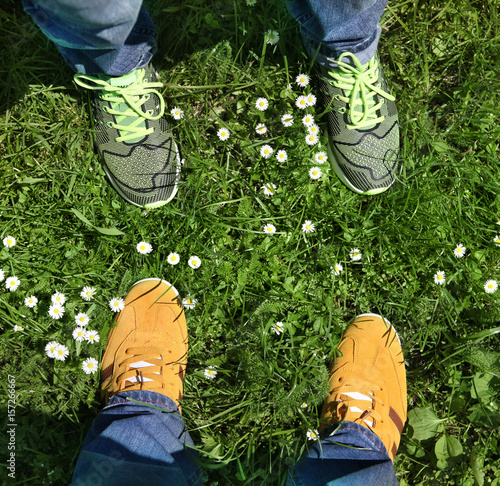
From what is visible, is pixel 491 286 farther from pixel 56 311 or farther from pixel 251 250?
pixel 56 311

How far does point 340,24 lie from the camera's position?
1.57 m

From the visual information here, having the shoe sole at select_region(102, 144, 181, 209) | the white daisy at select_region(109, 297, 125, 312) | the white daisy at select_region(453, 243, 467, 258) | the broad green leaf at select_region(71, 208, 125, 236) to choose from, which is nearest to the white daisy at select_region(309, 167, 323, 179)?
the shoe sole at select_region(102, 144, 181, 209)

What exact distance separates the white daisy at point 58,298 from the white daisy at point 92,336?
19 centimetres

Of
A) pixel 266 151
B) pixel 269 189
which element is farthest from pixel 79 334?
pixel 266 151

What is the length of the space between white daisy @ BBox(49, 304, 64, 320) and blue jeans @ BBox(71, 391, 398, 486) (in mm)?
477

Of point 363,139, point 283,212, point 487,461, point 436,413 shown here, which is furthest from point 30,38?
point 487,461

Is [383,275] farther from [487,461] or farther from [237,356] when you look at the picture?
[487,461]

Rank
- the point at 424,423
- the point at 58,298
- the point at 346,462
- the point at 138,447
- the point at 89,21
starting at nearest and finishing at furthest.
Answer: the point at 89,21, the point at 138,447, the point at 346,462, the point at 58,298, the point at 424,423

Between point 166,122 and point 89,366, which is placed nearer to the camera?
point 89,366

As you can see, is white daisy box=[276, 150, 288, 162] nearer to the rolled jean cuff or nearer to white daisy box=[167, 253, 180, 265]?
the rolled jean cuff

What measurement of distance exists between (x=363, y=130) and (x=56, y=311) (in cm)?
172

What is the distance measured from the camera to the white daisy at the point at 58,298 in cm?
202

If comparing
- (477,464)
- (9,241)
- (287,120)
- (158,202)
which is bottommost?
(477,464)

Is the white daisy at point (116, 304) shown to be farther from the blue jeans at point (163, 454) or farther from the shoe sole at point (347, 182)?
the shoe sole at point (347, 182)
